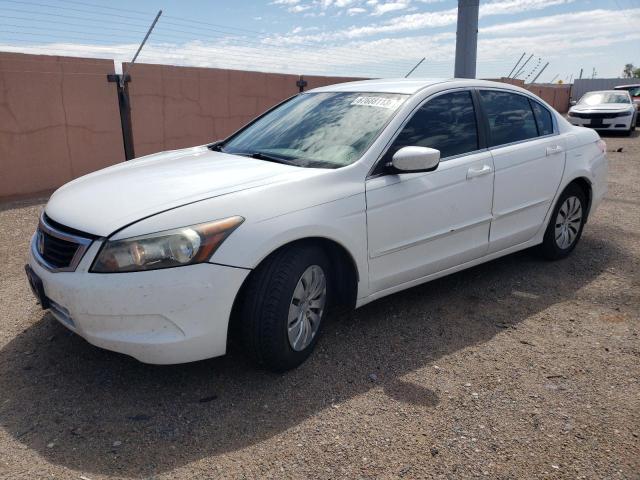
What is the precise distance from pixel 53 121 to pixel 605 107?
51.2 feet

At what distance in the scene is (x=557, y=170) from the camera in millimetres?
4742

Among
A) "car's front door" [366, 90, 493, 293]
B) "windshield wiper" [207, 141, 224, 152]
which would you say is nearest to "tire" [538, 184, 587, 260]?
"car's front door" [366, 90, 493, 293]

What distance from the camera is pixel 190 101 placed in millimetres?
10281

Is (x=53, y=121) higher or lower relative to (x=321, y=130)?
lower

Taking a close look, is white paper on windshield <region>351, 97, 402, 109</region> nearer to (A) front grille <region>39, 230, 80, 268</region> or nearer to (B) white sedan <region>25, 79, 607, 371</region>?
(B) white sedan <region>25, 79, 607, 371</region>

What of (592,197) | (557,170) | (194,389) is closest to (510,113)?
(557,170)

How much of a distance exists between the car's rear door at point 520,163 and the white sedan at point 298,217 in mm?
15

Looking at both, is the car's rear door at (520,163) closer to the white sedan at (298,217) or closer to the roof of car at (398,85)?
the white sedan at (298,217)

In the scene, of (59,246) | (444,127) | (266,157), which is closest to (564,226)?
(444,127)

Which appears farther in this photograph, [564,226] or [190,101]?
[190,101]

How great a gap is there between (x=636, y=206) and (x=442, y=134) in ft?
15.9

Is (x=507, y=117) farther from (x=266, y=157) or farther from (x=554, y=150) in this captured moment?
(x=266, y=157)

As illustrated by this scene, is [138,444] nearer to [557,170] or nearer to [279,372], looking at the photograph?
[279,372]

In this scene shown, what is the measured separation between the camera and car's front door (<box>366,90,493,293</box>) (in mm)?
3477
